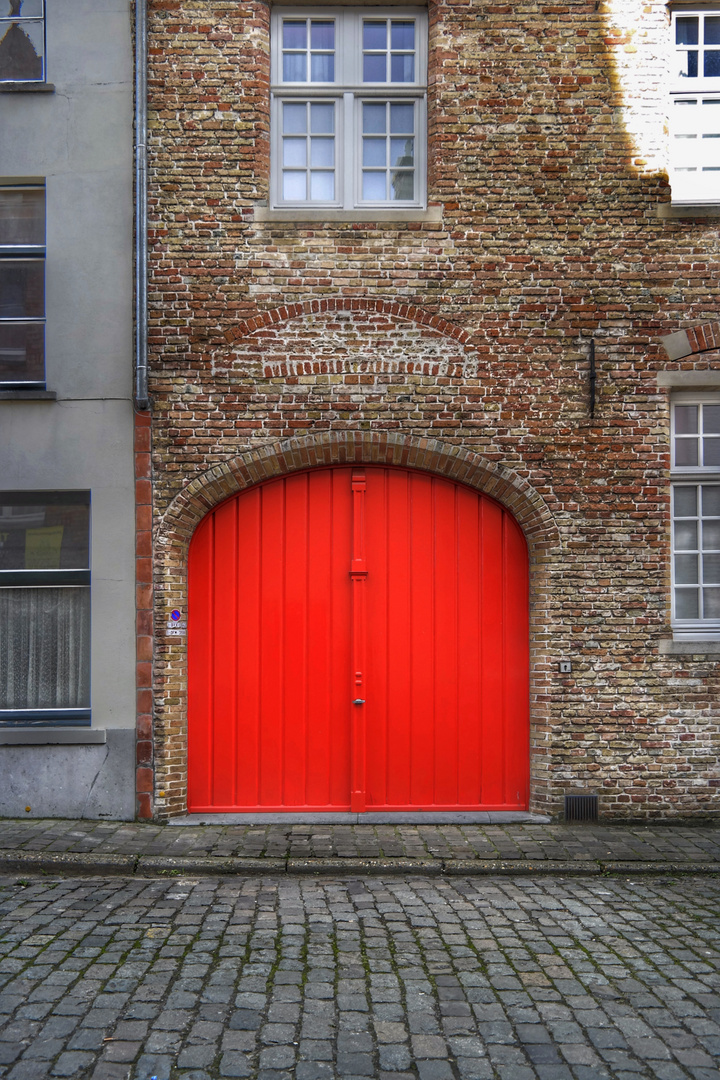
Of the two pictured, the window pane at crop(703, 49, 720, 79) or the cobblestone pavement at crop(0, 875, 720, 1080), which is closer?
the cobblestone pavement at crop(0, 875, 720, 1080)

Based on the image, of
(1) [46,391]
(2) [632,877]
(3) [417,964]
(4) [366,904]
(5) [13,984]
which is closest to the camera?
(5) [13,984]

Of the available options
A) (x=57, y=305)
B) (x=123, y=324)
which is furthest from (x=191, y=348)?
(x=57, y=305)

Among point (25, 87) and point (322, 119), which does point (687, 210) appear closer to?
point (322, 119)

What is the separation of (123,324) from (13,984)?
5169 mm

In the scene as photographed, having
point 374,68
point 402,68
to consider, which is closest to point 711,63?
point 402,68

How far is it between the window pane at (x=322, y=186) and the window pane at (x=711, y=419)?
3.82m

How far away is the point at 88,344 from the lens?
7594 millimetres

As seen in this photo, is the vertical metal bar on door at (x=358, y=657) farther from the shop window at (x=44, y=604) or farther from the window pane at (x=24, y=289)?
the window pane at (x=24, y=289)

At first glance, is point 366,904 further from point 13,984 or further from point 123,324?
point 123,324

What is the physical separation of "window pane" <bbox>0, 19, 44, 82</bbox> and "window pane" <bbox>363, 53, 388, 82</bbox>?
9.28 ft

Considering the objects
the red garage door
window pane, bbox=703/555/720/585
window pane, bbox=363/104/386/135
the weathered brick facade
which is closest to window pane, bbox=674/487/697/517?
the weathered brick facade

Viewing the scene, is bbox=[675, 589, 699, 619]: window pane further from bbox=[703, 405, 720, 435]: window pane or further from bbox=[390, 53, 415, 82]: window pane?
bbox=[390, 53, 415, 82]: window pane

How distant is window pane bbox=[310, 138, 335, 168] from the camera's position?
7.91 meters

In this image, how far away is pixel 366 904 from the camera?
5625 millimetres
